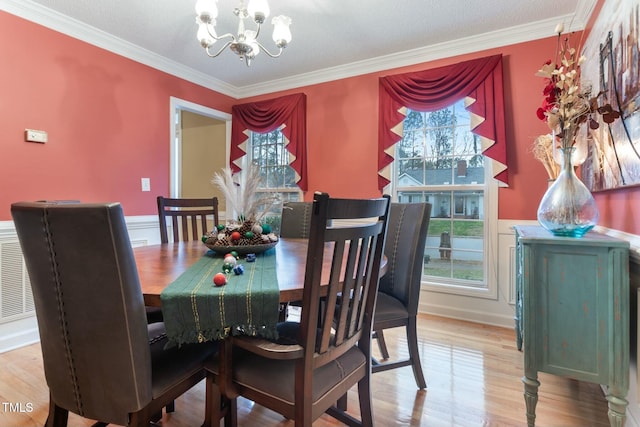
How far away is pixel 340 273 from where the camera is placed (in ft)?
3.72

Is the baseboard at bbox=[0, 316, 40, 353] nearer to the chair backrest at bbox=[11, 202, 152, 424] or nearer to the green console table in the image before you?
the chair backrest at bbox=[11, 202, 152, 424]

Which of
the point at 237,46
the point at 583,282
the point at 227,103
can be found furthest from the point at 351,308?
the point at 227,103

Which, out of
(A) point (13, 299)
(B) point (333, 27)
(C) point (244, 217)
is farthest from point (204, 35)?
(A) point (13, 299)

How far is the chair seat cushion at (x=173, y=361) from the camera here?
1.08 metres

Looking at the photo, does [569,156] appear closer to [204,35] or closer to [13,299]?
[204,35]

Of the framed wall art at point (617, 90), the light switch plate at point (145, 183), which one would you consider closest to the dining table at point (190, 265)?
the framed wall art at point (617, 90)

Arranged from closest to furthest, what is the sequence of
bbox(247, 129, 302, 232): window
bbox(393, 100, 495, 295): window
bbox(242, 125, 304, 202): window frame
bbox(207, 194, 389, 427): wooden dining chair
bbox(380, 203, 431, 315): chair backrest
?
bbox(207, 194, 389, 427): wooden dining chair, bbox(380, 203, 431, 315): chair backrest, bbox(393, 100, 495, 295): window, bbox(242, 125, 304, 202): window frame, bbox(247, 129, 302, 232): window

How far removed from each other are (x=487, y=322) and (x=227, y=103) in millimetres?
3773

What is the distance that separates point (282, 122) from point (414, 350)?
9.38 ft

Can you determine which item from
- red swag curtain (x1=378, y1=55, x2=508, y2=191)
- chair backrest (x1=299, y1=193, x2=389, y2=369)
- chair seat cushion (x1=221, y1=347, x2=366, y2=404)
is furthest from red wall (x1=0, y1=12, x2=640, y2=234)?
chair seat cushion (x1=221, y1=347, x2=366, y2=404)

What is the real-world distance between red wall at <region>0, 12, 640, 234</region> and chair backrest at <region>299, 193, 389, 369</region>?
4.68 feet

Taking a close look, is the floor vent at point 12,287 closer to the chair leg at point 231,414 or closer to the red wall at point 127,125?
the red wall at point 127,125

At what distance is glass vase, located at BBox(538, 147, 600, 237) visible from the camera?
4.81ft

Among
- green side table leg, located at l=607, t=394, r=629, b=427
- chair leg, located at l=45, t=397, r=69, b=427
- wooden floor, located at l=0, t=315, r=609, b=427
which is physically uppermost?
chair leg, located at l=45, t=397, r=69, b=427
